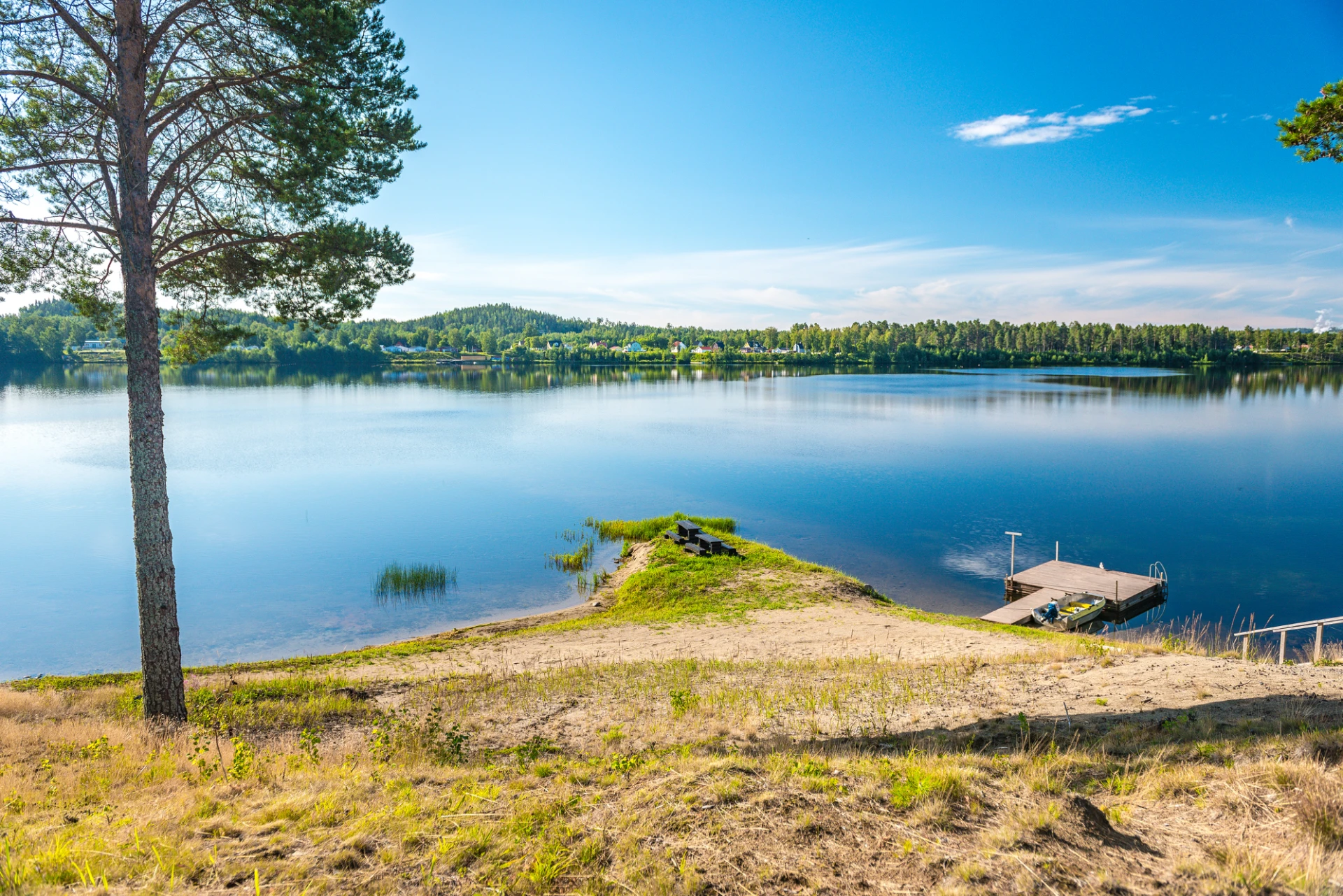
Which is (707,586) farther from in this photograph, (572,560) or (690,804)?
(690,804)

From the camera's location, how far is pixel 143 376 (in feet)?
30.4

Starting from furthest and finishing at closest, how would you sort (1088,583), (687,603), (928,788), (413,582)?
(413,582), (1088,583), (687,603), (928,788)

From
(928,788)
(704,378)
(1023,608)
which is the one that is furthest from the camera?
(704,378)

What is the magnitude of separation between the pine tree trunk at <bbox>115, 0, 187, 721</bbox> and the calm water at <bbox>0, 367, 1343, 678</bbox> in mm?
11095

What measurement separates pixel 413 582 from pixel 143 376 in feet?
56.7

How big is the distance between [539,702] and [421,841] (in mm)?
5219

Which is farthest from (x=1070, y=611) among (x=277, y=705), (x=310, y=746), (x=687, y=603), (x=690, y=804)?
(x=277, y=705)

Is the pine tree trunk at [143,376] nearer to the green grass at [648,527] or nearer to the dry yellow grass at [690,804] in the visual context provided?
the dry yellow grass at [690,804]

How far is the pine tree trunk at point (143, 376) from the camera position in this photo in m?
9.19

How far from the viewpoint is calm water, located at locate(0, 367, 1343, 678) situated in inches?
921

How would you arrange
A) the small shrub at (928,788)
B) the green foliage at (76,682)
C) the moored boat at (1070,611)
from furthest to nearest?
the moored boat at (1070,611), the green foliage at (76,682), the small shrub at (928,788)

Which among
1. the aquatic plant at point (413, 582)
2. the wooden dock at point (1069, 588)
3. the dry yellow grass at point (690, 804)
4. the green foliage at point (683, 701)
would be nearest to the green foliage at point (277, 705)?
the dry yellow grass at point (690, 804)

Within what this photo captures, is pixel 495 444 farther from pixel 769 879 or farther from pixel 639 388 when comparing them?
pixel 639 388

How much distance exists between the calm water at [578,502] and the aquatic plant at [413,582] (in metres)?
0.64
